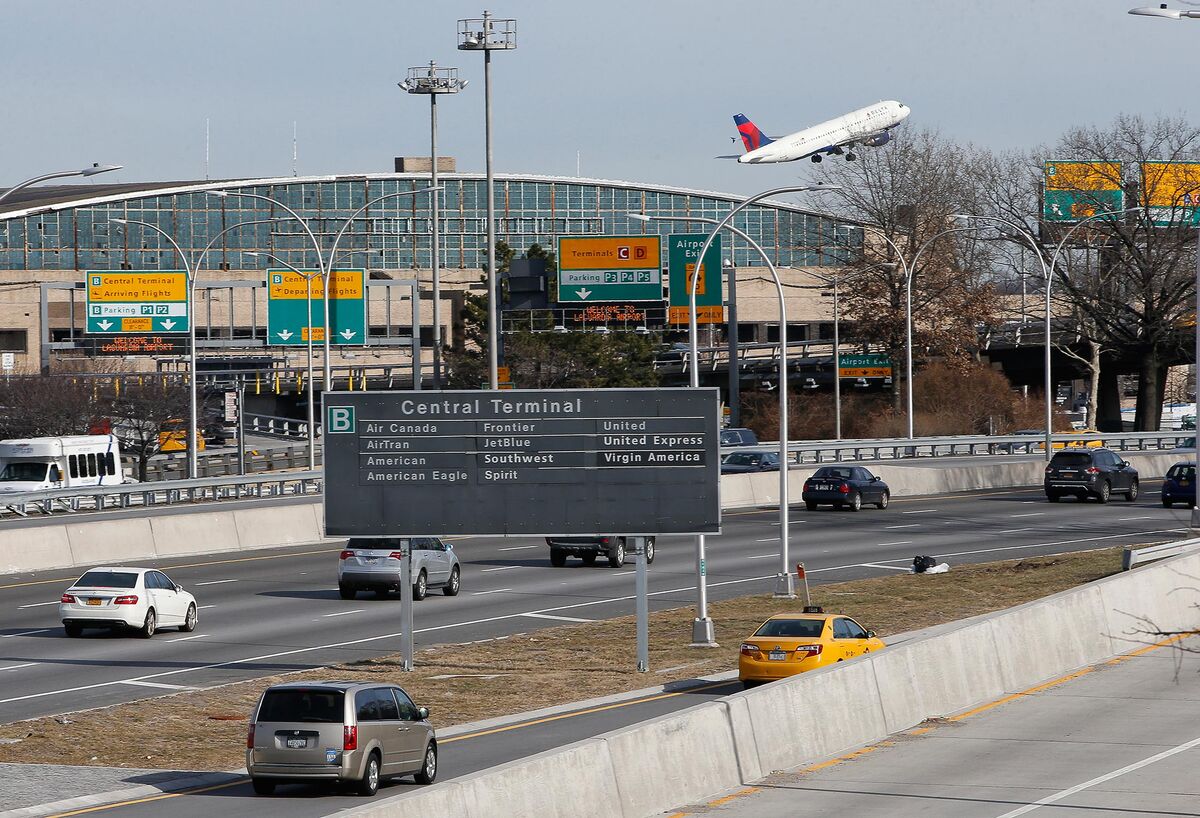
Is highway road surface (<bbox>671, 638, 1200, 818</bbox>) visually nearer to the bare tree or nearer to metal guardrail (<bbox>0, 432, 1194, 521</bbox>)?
metal guardrail (<bbox>0, 432, 1194, 521</bbox>)

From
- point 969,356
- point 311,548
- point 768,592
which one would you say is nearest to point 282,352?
point 969,356

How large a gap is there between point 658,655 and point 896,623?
17.4 ft

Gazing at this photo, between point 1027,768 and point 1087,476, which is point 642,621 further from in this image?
point 1087,476

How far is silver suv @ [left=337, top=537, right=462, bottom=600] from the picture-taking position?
3619cm

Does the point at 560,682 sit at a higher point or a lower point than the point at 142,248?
lower

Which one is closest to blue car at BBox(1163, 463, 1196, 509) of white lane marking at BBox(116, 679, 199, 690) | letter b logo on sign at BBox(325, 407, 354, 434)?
letter b logo on sign at BBox(325, 407, 354, 434)

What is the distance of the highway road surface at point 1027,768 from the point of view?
50.5 ft

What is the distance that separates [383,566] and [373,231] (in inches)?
3694

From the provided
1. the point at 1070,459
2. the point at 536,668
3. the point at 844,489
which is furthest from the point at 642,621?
the point at 1070,459

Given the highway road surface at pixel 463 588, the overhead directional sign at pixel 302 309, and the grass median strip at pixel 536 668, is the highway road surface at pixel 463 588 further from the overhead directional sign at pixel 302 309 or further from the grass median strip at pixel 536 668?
the overhead directional sign at pixel 302 309

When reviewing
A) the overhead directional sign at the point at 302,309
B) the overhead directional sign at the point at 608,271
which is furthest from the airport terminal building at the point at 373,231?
the overhead directional sign at the point at 302,309

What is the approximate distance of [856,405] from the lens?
94.8 metres

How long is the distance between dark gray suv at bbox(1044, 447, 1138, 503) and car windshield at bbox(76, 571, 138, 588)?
36.5 m

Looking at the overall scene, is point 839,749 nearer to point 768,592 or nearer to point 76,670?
point 76,670
